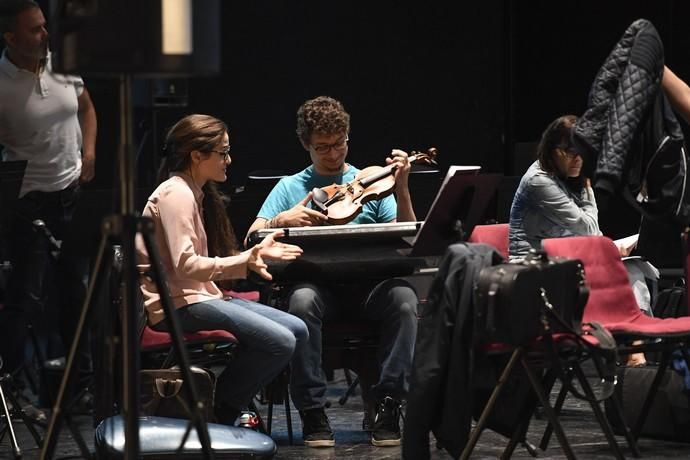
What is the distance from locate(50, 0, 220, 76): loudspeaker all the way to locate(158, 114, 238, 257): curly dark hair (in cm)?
175

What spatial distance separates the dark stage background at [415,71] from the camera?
→ 8.05m

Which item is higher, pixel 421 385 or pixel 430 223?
pixel 430 223

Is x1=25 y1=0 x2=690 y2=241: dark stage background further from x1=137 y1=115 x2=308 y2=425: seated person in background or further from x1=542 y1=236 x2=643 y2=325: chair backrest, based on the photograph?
x1=542 y1=236 x2=643 y2=325: chair backrest

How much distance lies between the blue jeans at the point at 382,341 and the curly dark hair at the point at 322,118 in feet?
2.07

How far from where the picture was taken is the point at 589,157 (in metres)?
4.29

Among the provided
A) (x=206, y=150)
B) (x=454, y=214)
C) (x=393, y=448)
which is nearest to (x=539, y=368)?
(x=454, y=214)

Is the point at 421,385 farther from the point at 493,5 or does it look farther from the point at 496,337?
the point at 493,5

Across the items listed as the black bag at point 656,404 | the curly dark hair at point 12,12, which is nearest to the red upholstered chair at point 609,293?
the black bag at point 656,404

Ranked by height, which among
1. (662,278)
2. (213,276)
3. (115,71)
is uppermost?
(115,71)

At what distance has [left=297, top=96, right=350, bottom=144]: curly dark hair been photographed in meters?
5.15

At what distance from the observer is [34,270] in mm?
5516

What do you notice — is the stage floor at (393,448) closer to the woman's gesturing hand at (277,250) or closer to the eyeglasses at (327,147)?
the woman's gesturing hand at (277,250)

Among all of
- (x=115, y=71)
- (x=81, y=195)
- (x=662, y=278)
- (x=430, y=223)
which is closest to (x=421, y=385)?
(x=430, y=223)

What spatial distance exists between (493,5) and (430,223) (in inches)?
171
